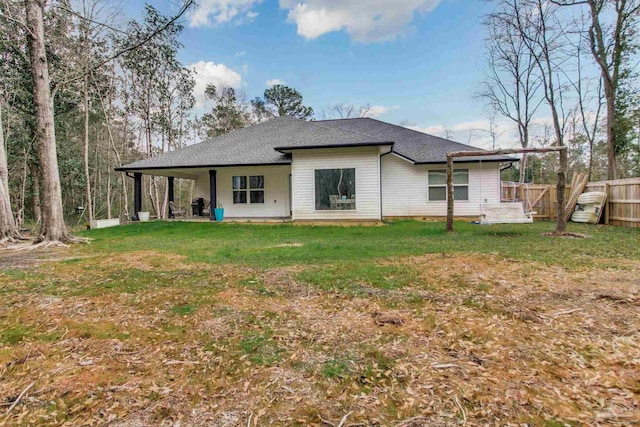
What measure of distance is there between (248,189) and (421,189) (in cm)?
781

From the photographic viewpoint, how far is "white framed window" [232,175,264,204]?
14477 millimetres

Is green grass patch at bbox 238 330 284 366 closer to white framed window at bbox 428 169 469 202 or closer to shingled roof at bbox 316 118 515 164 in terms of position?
shingled roof at bbox 316 118 515 164

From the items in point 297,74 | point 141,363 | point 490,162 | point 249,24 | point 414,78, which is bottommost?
point 141,363

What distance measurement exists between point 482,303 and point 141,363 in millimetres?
3453

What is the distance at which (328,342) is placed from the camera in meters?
2.75

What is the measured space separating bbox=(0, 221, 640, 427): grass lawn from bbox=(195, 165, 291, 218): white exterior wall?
888 cm

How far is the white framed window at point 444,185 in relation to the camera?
13.0 m

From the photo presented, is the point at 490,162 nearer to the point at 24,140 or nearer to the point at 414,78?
the point at 414,78

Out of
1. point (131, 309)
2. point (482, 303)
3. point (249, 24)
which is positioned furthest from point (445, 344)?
point (249, 24)

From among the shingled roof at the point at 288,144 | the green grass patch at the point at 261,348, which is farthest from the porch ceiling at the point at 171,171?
the green grass patch at the point at 261,348

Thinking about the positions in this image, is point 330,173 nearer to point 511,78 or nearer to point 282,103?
point 511,78

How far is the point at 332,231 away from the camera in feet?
33.3

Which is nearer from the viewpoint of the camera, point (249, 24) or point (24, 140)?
point (249, 24)

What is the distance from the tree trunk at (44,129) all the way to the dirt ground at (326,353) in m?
4.79
